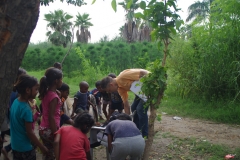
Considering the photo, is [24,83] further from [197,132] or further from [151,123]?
[197,132]

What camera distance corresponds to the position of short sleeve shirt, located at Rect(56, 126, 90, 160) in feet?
8.80

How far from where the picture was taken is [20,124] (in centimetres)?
266

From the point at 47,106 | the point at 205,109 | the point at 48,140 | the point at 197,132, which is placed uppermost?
the point at 47,106

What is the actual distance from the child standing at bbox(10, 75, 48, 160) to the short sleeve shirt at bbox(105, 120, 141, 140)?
77 centimetres

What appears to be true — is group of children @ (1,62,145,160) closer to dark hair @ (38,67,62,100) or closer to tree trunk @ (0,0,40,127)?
dark hair @ (38,67,62,100)

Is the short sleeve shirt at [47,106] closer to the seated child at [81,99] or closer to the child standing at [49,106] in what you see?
the child standing at [49,106]

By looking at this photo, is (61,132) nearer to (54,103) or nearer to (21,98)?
(54,103)

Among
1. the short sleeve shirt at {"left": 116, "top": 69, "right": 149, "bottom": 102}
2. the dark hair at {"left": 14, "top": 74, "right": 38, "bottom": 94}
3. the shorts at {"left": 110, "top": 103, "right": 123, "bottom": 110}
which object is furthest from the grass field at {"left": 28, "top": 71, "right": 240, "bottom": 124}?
the dark hair at {"left": 14, "top": 74, "right": 38, "bottom": 94}

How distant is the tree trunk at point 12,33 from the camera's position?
3.85 ft

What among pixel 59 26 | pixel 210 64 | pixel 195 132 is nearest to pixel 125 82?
pixel 195 132

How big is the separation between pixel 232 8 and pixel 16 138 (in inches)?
227

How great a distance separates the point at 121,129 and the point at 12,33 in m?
2.06

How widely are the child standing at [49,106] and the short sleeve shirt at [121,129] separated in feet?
2.02

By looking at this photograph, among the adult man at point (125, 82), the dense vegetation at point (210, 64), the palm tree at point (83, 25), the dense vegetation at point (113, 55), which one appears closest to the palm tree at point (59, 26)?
the palm tree at point (83, 25)
